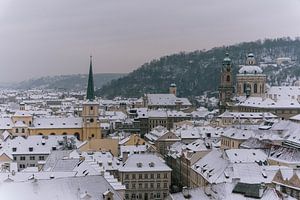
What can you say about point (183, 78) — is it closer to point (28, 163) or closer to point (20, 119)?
point (20, 119)

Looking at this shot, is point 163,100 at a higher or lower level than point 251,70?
lower

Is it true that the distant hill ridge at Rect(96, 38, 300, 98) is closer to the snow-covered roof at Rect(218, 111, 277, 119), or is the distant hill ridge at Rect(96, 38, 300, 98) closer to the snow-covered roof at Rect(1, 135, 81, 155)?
the snow-covered roof at Rect(218, 111, 277, 119)

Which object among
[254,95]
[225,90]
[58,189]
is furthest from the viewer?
[254,95]

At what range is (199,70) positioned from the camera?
598ft

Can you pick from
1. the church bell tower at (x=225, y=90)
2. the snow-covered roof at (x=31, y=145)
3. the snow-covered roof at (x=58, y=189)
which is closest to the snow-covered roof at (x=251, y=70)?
the church bell tower at (x=225, y=90)

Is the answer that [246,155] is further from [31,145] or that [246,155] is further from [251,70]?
[251,70]

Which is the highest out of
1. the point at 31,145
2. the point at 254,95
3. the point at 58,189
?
the point at 254,95

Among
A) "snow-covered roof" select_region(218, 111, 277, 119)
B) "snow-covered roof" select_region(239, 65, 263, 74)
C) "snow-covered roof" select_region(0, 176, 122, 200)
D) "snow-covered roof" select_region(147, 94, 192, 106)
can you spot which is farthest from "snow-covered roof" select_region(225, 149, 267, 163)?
"snow-covered roof" select_region(147, 94, 192, 106)

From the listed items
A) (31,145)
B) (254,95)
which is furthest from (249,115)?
(31,145)

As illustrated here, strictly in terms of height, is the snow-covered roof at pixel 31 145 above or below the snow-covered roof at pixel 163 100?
below

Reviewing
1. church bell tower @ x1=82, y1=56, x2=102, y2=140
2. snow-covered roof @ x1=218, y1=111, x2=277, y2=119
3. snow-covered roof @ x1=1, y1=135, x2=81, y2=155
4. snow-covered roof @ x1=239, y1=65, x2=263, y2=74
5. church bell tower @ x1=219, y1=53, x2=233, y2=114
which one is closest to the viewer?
snow-covered roof @ x1=1, y1=135, x2=81, y2=155

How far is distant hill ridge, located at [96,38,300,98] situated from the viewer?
16762 cm

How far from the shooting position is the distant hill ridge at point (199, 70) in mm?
167625

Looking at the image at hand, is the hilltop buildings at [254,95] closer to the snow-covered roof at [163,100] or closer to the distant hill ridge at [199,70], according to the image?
the snow-covered roof at [163,100]
